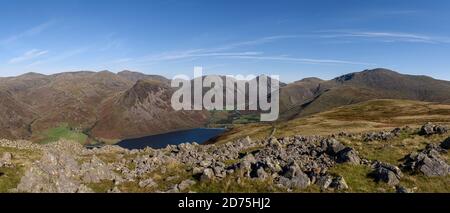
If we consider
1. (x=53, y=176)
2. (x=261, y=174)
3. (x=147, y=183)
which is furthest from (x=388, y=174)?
(x=53, y=176)

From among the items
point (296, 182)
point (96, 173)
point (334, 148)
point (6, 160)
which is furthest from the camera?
point (334, 148)

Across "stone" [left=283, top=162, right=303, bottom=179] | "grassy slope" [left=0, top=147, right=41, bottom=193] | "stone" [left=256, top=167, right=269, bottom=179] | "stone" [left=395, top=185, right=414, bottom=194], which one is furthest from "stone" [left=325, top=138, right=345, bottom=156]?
"grassy slope" [left=0, top=147, right=41, bottom=193]

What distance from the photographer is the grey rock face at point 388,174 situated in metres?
29.3

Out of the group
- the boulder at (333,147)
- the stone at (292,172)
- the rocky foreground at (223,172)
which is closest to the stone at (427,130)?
the rocky foreground at (223,172)

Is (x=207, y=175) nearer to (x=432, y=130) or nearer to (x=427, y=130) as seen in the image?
(x=427, y=130)

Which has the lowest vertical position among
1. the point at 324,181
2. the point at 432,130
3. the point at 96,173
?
the point at 96,173

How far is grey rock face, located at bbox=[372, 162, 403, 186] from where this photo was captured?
1152 inches

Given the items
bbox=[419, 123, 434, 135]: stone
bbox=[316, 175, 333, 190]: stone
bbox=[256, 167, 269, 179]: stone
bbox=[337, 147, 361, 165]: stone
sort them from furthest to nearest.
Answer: bbox=[419, 123, 434, 135]: stone < bbox=[337, 147, 361, 165]: stone < bbox=[256, 167, 269, 179]: stone < bbox=[316, 175, 333, 190]: stone

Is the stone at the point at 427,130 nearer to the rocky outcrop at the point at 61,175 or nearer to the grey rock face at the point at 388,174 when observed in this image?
the grey rock face at the point at 388,174

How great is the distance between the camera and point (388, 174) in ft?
97.0

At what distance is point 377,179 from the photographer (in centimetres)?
3016

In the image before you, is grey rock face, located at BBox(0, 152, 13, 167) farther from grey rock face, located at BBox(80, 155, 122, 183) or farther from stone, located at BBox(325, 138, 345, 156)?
stone, located at BBox(325, 138, 345, 156)

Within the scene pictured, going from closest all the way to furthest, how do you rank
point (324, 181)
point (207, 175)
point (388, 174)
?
point (324, 181) → point (388, 174) → point (207, 175)

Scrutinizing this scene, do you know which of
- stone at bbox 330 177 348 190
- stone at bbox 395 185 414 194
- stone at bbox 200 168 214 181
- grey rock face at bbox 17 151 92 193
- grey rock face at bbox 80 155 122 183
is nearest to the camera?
stone at bbox 395 185 414 194
